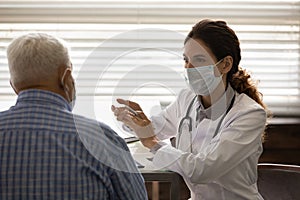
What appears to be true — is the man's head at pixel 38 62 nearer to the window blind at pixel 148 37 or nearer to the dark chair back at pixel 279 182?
the dark chair back at pixel 279 182

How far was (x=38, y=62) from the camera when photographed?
4.90ft

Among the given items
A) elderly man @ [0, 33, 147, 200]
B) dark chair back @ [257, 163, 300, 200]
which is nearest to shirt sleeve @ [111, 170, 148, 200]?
elderly man @ [0, 33, 147, 200]

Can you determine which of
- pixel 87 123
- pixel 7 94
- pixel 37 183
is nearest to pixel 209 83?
pixel 87 123

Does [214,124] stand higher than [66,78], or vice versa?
[66,78]

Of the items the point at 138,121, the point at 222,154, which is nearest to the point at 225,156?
the point at 222,154

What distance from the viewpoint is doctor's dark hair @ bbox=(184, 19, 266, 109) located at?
6.63 feet

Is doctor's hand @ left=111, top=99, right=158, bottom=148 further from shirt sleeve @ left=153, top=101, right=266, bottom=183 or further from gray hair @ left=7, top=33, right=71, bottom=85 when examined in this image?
gray hair @ left=7, top=33, right=71, bottom=85

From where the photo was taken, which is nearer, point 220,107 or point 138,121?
point 138,121

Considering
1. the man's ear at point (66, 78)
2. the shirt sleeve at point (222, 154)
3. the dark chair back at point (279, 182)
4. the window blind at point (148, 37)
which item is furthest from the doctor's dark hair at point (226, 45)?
the window blind at point (148, 37)

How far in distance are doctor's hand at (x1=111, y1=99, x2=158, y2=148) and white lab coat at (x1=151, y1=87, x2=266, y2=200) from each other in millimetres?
56

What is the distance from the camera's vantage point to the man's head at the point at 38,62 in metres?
1.49

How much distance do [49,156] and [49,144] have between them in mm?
29

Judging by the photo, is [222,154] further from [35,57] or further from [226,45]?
[35,57]

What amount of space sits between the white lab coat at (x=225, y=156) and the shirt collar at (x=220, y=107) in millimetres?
24
